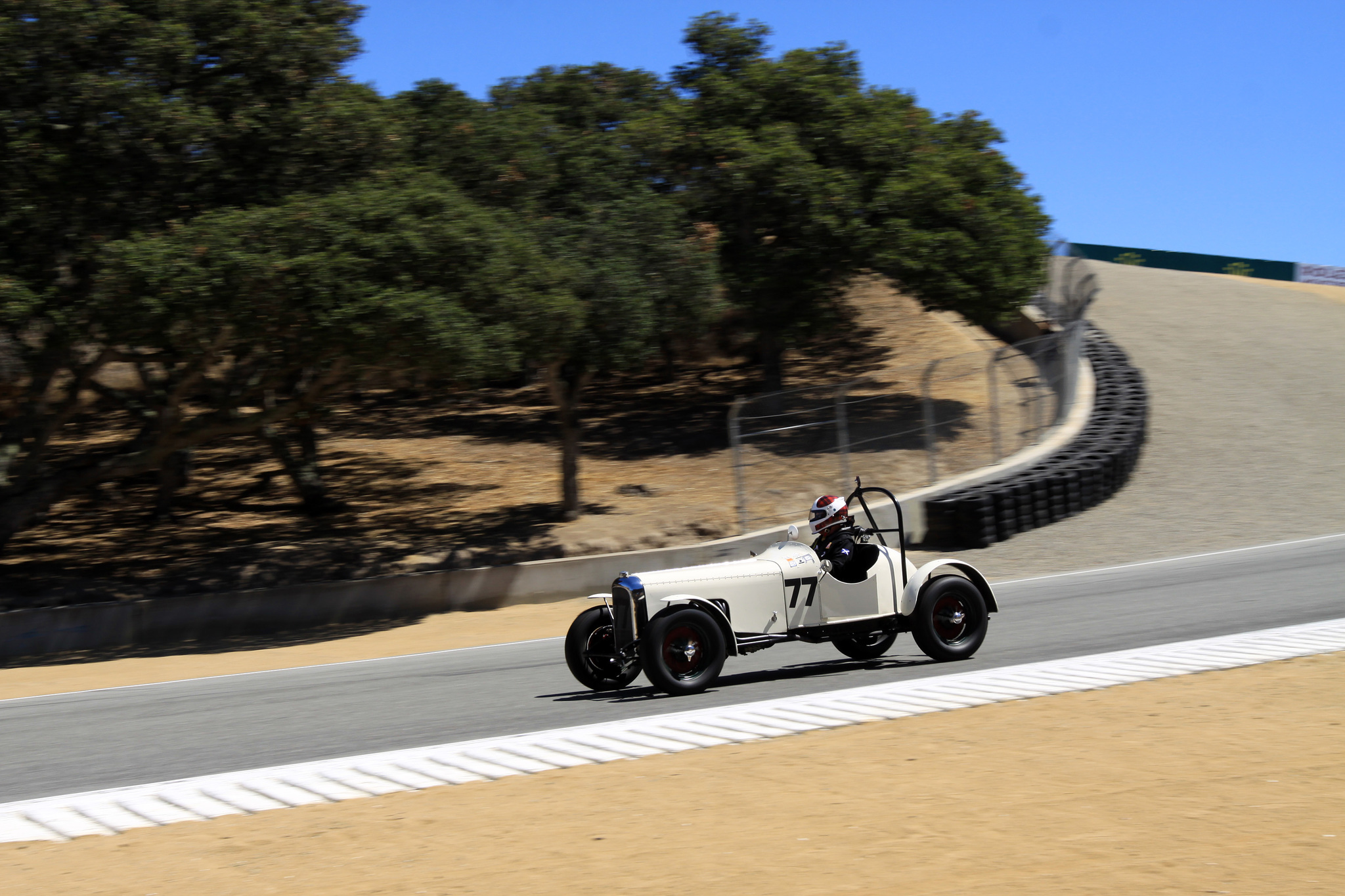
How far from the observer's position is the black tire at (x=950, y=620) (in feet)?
31.4

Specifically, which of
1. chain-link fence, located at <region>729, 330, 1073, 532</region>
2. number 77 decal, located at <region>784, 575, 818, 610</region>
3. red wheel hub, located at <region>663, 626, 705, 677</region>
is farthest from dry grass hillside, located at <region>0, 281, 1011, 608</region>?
red wheel hub, located at <region>663, 626, 705, 677</region>

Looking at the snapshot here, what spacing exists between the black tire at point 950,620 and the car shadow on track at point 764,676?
0.24 metres

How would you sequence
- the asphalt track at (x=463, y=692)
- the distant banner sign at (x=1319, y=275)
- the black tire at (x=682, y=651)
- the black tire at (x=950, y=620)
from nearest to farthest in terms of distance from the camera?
the asphalt track at (x=463, y=692) < the black tire at (x=682, y=651) < the black tire at (x=950, y=620) < the distant banner sign at (x=1319, y=275)

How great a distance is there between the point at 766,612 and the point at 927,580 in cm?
146

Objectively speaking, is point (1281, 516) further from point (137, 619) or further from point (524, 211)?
point (137, 619)

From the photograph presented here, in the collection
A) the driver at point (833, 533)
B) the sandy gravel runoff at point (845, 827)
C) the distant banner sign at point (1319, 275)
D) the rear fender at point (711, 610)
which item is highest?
the distant banner sign at point (1319, 275)

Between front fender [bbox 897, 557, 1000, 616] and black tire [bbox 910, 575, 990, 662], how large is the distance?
5 centimetres

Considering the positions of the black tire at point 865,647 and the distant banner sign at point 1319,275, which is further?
the distant banner sign at point 1319,275

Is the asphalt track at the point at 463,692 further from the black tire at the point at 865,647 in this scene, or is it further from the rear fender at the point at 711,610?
the rear fender at the point at 711,610

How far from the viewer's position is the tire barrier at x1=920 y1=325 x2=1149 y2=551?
19.2 m

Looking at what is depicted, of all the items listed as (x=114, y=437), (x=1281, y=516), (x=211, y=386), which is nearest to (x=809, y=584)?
(x=211, y=386)

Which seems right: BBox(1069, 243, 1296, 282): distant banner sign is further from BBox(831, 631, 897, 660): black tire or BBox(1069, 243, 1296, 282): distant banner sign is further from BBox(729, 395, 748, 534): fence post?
BBox(831, 631, 897, 660): black tire

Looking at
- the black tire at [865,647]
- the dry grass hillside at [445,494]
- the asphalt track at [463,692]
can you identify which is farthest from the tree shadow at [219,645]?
the black tire at [865,647]

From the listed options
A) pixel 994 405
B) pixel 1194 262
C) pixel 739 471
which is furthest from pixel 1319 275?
pixel 739 471
